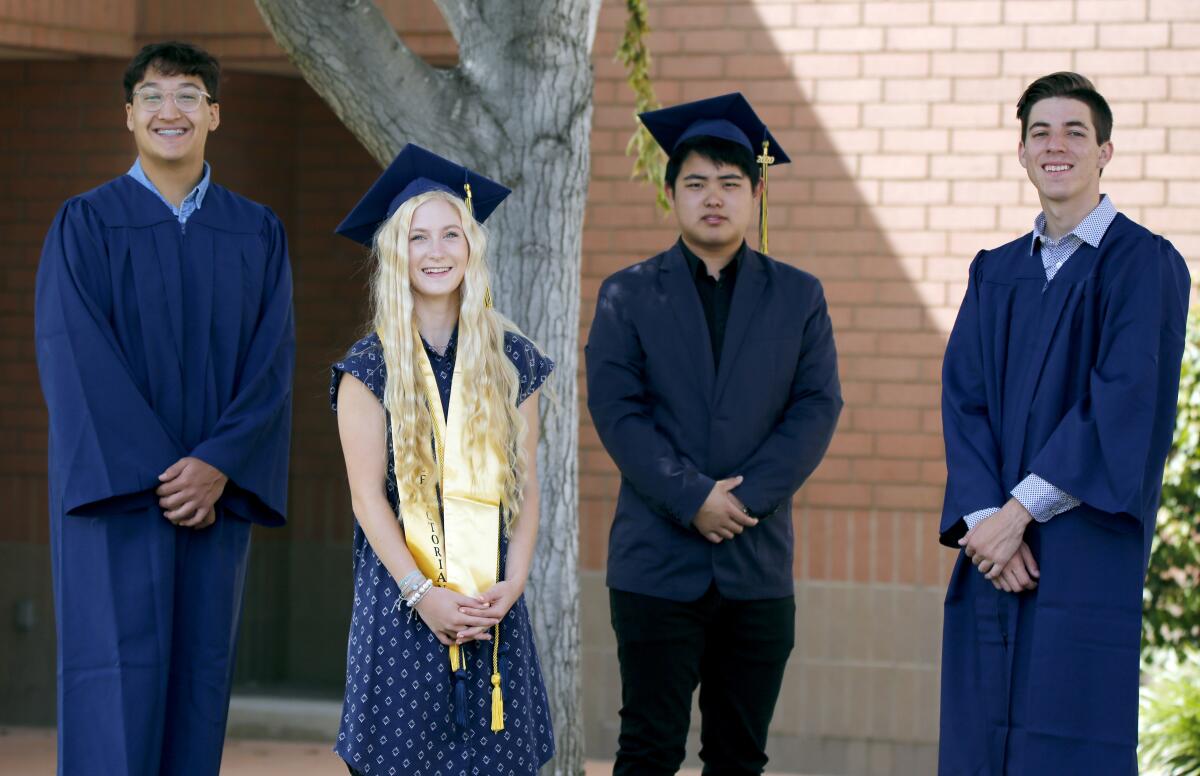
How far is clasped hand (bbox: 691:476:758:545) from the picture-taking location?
4285 mm

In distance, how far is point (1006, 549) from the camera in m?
4.06

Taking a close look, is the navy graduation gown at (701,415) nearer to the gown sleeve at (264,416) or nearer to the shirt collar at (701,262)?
the shirt collar at (701,262)

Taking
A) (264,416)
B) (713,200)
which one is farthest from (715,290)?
(264,416)

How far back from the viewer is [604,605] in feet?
22.7

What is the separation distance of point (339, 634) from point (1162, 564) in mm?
3889

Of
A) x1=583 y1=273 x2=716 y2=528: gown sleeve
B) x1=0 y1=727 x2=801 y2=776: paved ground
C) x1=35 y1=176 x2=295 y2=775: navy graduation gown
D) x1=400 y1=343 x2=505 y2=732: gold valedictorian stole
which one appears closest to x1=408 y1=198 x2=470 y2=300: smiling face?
x1=400 y1=343 x2=505 y2=732: gold valedictorian stole

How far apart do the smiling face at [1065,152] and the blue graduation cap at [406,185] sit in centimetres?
140

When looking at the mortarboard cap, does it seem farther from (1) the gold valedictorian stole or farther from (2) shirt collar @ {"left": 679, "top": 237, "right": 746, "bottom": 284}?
(1) the gold valedictorian stole

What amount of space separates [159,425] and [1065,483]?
2.27 meters

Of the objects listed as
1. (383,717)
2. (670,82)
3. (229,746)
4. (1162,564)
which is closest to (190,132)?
(383,717)

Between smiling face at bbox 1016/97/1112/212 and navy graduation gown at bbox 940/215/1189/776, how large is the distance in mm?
141

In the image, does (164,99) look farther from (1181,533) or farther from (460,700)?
(1181,533)

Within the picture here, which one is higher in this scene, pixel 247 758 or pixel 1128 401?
pixel 1128 401

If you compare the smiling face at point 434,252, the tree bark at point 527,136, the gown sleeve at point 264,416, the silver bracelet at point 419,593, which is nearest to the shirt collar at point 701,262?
the tree bark at point 527,136
